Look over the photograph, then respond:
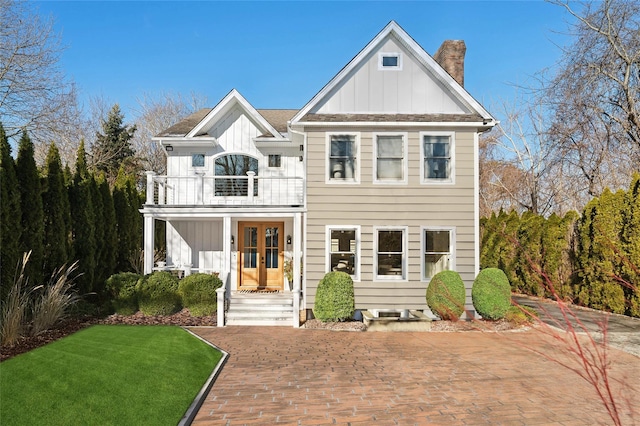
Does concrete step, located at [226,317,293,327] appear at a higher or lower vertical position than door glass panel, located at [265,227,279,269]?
lower

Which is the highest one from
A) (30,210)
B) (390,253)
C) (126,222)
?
(30,210)

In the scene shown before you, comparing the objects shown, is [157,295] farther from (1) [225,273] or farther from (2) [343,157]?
(2) [343,157]

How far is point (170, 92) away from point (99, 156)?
10.1 m

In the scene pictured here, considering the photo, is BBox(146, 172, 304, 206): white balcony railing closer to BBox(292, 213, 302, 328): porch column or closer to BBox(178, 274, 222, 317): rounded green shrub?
BBox(292, 213, 302, 328): porch column

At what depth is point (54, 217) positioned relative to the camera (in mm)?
11281

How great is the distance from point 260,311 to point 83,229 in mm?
5946

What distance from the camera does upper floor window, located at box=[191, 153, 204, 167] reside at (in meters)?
15.0

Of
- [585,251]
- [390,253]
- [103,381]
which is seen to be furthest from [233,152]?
[585,251]

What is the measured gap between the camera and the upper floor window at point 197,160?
15008 mm

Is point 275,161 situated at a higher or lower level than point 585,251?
higher

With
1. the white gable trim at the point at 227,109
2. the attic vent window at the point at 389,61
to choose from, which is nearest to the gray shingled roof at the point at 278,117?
the white gable trim at the point at 227,109

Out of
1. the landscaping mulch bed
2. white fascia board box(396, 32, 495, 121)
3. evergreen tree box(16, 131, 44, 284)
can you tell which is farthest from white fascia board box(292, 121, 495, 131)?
evergreen tree box(16, 131, 44, 284)

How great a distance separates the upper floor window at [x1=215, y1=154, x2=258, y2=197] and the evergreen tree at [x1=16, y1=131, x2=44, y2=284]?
5620mm

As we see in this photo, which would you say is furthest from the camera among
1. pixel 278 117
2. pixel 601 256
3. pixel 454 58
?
pixel 278 117
